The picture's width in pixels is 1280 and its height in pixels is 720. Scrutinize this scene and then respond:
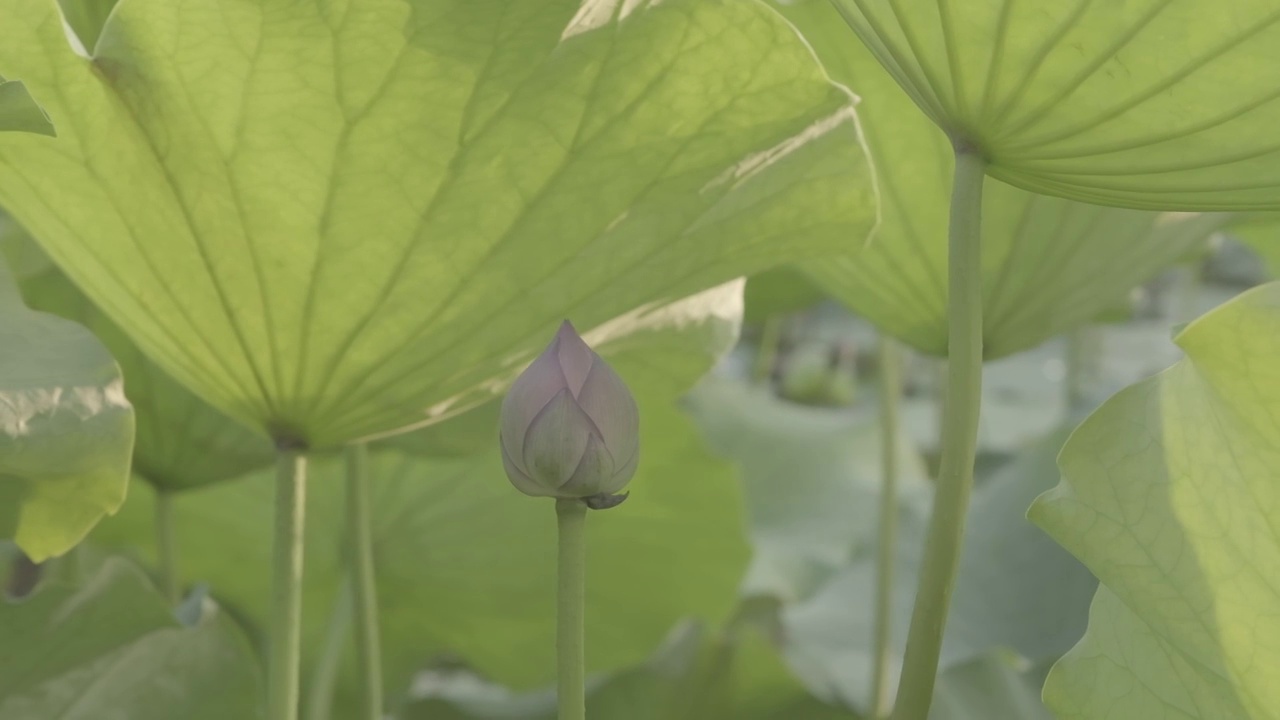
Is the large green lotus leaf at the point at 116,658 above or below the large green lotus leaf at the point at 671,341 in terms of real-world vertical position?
below

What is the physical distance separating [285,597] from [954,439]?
0.27m

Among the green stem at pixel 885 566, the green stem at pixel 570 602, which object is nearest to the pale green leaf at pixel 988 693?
the green stem at pixel 885 566

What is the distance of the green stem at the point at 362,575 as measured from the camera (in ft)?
2.25

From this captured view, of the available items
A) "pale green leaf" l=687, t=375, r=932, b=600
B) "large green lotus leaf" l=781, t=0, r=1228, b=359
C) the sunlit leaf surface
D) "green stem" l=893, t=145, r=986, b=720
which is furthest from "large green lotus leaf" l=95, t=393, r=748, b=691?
"green stem" l=893, t=145, r=986, b=720

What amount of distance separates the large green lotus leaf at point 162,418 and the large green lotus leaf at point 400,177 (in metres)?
0.18

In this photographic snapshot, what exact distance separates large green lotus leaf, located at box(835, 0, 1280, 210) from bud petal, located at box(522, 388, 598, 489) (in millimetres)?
182

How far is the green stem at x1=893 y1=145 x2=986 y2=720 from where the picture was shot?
1.59 ft

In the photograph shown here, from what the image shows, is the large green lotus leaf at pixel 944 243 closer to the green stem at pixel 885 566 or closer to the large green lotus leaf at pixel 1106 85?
the large green lotus leaf at pixel 1106 85

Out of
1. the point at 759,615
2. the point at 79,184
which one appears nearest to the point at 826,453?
the point at 759,615

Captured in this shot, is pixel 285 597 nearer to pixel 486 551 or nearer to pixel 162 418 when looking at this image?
pixel 162 418

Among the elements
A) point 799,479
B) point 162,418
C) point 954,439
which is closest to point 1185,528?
point 954,439

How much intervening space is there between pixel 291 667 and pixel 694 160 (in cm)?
26

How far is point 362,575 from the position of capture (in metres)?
0.70

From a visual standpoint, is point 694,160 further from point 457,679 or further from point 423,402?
→ point 457,679
